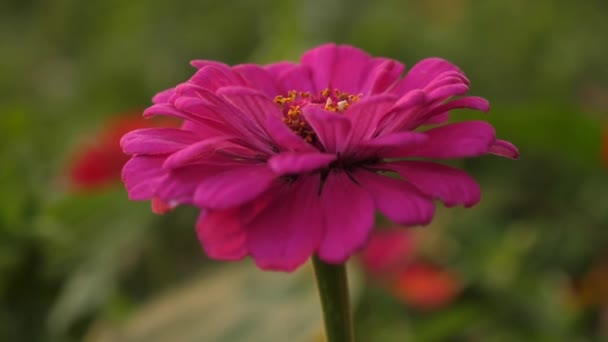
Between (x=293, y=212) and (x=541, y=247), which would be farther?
(x=541, y=247)

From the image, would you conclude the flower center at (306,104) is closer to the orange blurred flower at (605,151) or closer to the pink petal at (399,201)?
the pink petal at (399,201)

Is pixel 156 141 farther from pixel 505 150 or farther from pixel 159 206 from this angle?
pixel 505 150

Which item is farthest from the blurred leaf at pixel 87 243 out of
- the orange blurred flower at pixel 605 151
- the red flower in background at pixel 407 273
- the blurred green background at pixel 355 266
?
the orange blurred flower at pixel 605 151

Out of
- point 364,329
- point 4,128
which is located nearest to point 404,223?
point 364,329

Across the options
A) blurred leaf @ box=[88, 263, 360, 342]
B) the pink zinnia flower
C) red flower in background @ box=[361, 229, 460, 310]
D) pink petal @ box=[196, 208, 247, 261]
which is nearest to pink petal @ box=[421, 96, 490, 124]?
the pink zinnia flower

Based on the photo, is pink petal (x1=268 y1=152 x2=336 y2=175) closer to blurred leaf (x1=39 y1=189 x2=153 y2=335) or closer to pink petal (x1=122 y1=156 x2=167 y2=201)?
pink petal (x1=122 y1=156 x2=167 y2=201)

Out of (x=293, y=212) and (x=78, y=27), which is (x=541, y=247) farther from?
(x=78, y=27)

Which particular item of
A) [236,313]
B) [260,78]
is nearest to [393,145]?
[260,78]
